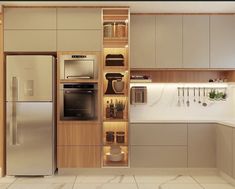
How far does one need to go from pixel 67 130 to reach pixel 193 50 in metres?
2.19

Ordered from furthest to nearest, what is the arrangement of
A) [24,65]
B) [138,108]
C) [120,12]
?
1. [138,108]
2. [120,12]
3. [24,65]

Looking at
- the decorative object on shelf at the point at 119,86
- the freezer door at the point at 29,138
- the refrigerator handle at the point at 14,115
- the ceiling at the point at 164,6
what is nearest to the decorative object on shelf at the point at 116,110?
the decorative object on shelf at the point at 119,86

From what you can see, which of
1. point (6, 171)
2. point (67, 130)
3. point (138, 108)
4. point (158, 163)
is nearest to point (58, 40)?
point (67, 130)

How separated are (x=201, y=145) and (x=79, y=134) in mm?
1709

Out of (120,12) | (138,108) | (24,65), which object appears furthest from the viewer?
(138,108)

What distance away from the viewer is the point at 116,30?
3.95m

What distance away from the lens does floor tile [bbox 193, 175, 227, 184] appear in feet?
11.4

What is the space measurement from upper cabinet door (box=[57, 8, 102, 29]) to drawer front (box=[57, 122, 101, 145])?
1.36m

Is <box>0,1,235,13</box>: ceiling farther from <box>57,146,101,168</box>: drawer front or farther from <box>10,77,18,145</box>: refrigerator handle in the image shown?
<box>57,146,101,168</box>: drawer front

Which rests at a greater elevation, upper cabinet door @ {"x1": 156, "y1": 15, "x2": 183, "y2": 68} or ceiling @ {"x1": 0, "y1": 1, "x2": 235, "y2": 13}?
ceiling @ {"x1": 0, "y1": 1, "x2": 235, "y2": 13}

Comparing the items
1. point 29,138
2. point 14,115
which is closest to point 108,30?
point 14,115

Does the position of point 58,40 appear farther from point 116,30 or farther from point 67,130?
point 67,130

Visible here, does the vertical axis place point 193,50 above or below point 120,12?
below

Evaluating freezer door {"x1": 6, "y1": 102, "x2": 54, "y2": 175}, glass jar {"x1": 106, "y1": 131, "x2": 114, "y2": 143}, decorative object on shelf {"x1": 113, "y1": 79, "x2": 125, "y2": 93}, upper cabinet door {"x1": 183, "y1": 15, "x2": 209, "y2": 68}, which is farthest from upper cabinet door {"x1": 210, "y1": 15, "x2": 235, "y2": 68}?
freezer door {"x1": 6, "y1": 102, "x2": 54, "y2": 175}
